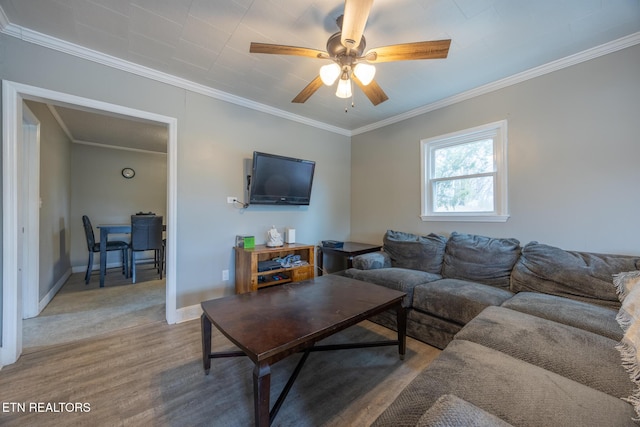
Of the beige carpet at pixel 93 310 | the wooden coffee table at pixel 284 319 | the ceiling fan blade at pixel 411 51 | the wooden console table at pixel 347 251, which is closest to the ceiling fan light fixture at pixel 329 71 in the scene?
the ceiling fan blade at pixel 411 51

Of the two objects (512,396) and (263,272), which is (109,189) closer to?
(263,272)

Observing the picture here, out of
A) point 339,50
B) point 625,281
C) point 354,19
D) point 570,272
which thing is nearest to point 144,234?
point 339,50

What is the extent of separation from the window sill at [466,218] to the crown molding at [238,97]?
4.46 feet

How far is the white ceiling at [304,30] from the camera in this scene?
65.7 inches

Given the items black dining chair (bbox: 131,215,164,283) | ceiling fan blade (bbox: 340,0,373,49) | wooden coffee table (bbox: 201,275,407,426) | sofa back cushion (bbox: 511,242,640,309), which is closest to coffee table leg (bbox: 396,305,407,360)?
wooden coffee table (bbox: 201,275,407,426)

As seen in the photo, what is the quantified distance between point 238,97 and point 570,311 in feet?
11.7

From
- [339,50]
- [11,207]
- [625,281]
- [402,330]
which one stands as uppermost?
[339,50]

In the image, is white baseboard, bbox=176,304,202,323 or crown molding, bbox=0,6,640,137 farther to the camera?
white baseboard, bbox=176,304,202,323

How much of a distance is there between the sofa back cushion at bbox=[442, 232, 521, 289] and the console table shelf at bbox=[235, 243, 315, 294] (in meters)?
1.56

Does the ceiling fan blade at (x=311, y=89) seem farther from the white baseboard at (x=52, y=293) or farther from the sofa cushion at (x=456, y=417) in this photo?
the white baseboard at (x=52, y=293)

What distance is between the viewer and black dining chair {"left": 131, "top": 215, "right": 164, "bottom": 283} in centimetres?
392

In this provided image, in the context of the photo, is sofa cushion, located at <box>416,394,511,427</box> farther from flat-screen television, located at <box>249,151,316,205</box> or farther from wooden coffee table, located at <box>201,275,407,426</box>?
flat-screen television, located at <box>249,151,316,205</box>

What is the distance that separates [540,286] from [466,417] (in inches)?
76.5

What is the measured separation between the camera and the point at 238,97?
2975 millimetres
